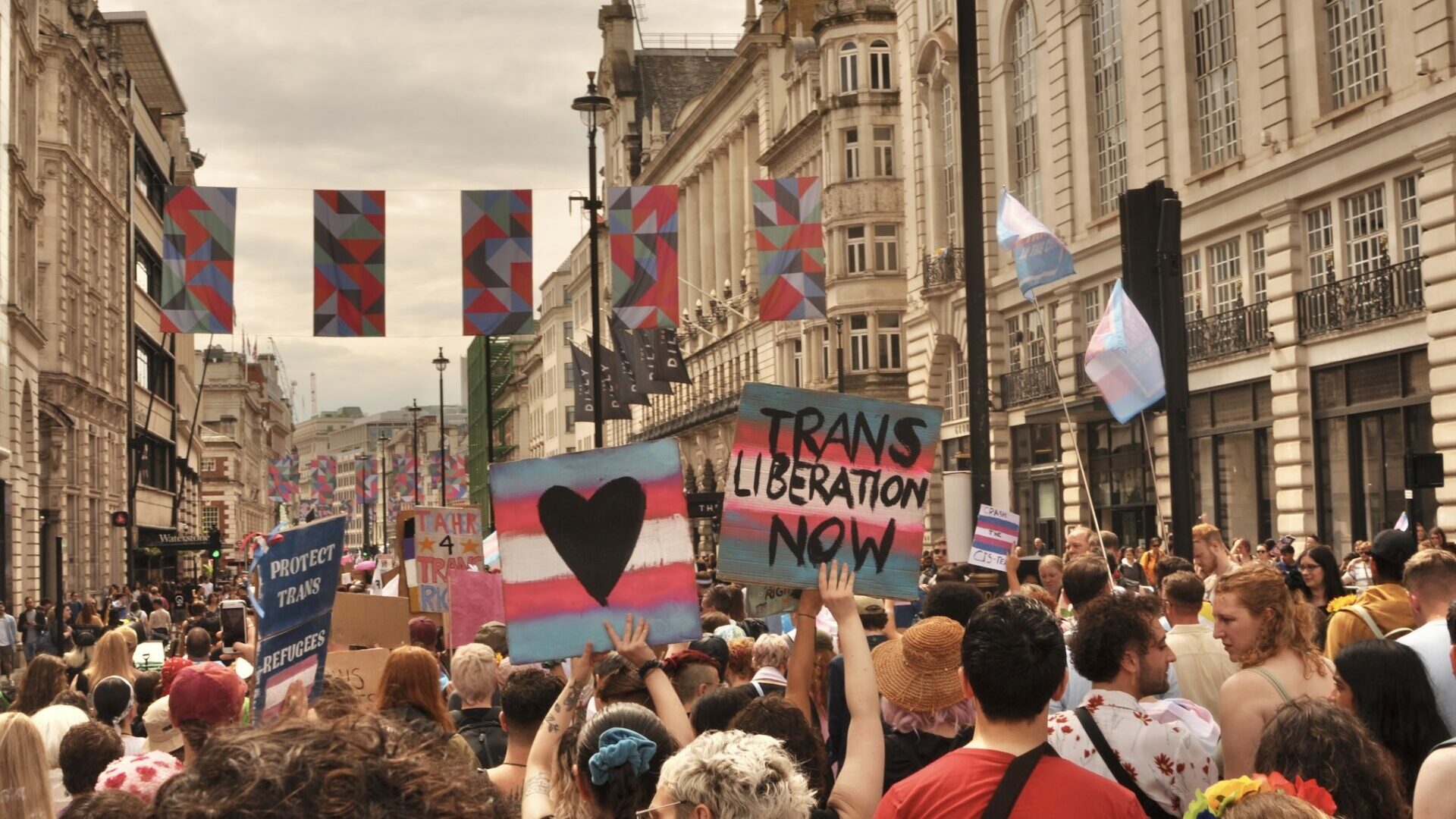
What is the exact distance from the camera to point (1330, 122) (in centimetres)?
2652

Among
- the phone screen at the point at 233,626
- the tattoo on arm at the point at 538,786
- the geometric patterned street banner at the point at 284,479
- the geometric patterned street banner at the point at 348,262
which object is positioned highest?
the geometric patterned street banner at the point at 348,262

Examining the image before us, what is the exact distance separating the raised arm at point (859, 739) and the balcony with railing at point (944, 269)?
124 ft

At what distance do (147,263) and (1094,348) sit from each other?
201 ft

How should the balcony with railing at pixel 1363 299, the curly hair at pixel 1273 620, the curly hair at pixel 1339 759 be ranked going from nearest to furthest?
the curly hair at pixel 1339 759 → the curly hair at pixel 1273 620 → the balcony with railing at pixel 1363 299

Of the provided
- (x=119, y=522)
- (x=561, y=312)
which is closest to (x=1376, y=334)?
(x=119, y=522)

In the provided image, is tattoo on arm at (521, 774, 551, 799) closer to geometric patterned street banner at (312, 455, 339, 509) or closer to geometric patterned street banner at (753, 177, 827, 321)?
geometric patterned street banner at (753, 177, 827, 321)

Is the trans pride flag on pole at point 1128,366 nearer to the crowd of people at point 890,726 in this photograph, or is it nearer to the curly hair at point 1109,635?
the crowd of people at point 890,726

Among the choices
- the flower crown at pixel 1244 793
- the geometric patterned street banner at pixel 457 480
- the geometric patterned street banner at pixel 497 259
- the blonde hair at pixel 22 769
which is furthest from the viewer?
the geometric patterned street banner at pixel 457 480

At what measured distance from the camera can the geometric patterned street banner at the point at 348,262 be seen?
88.3 ft

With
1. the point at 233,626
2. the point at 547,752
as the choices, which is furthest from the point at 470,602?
the point at 233,626

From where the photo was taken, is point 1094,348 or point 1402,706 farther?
point 1094,348

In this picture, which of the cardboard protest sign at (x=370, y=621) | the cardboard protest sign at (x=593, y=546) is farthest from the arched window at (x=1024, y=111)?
the cardboard protest sign at (x=593, y=546)

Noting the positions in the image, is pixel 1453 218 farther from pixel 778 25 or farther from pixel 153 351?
pixel 153 351

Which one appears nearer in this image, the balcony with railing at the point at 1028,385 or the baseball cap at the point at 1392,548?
the baseball cap at the point at 1392,548
